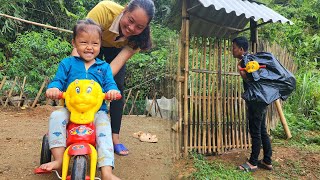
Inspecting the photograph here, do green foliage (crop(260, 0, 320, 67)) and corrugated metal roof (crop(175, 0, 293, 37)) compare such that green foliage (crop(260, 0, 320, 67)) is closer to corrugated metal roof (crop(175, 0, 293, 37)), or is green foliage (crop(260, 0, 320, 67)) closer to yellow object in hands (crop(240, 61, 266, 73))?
corrugated metal roof (crop(175, 0, 293, 37))

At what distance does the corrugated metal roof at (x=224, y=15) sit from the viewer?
3.58 metres

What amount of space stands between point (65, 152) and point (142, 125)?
3.36 meters

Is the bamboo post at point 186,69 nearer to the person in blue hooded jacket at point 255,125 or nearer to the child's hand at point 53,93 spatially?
the person in blue hooded jacket at point 255,125

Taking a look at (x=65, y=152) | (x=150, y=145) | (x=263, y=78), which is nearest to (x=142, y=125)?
(x=150, y=145)

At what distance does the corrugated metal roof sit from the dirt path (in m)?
1.68

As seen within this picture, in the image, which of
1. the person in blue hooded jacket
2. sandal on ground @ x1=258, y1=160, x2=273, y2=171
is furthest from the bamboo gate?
sandal on ground @ x1=258, y1=160, x2=273, y2=171

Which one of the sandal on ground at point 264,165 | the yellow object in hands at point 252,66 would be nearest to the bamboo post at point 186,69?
the yellow object in hands at point 252,66

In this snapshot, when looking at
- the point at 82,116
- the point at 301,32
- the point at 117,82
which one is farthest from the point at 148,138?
the point at 301,32

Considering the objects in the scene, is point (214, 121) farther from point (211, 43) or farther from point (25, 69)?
point (25, 69)

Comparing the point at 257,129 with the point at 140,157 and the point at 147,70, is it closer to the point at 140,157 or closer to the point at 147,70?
the point at 140,157

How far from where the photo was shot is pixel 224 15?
4555mm

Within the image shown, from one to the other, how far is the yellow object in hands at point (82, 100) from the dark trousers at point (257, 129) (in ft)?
6.94

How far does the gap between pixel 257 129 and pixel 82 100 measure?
2.30 meters

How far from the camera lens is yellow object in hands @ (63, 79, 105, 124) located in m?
2.09
